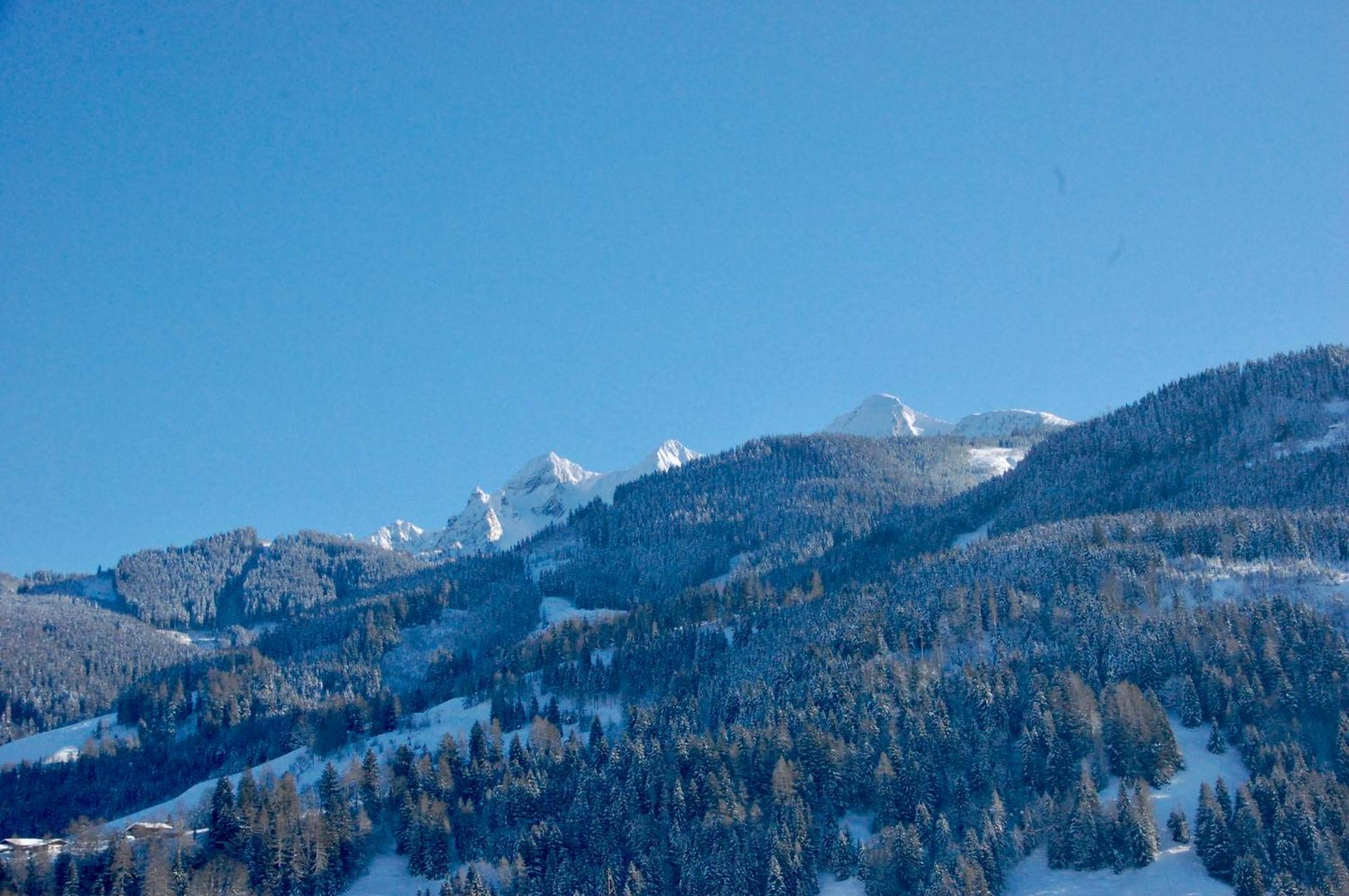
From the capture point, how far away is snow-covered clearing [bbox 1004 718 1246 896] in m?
116

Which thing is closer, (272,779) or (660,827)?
(660,827)

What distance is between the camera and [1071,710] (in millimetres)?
140375

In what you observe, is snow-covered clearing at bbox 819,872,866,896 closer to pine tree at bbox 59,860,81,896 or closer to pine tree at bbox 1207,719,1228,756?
pine tree at bbox 1207,719,1228,756

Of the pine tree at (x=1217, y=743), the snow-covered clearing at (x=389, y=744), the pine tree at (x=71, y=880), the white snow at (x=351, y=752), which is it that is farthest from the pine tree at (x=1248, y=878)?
the pine tree at (x=71, y=880)

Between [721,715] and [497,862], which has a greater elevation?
[721,715]

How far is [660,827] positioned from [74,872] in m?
70.4

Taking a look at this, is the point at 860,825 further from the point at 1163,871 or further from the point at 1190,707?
the point at 1190,707

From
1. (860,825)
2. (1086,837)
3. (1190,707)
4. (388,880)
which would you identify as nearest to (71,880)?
(388,880)

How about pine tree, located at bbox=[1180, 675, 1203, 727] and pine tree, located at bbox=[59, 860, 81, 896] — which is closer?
pine tree, located at bbox=[59, 860, 81, 896]

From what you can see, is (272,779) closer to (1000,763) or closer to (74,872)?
(74,872)

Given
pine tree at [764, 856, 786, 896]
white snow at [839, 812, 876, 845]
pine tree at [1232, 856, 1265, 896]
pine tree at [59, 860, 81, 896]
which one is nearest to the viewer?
pine tree at [1232, 856, 1265, 896]

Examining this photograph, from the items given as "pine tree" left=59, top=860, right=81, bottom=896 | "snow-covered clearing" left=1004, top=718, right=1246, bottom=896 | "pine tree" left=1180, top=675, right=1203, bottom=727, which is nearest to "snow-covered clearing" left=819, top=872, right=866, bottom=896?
"snow-covered clearing" left=1004, top=718, right=1246, bottom=896

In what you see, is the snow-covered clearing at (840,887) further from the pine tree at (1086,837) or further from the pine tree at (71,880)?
the pine tree at (71,880)

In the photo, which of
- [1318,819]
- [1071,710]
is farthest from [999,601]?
[1318,819]
